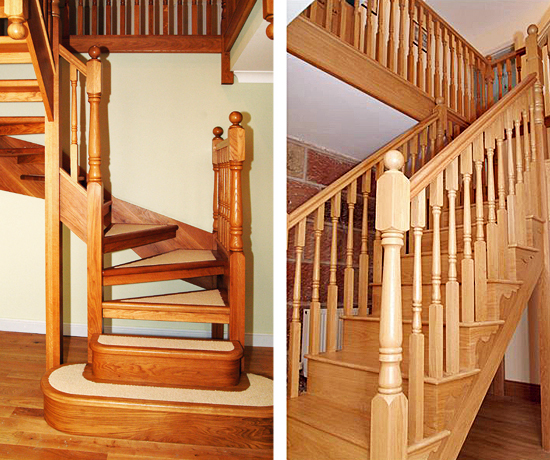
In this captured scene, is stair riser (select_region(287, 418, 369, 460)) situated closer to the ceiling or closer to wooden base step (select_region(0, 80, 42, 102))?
the ceiling

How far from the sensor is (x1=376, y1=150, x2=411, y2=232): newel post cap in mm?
1552

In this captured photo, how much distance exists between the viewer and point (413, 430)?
180 centimetres

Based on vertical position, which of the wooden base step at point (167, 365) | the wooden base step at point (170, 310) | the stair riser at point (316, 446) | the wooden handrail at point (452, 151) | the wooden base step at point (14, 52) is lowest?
the stair riser at point (316, 446)

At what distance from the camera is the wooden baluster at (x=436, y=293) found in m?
1.85

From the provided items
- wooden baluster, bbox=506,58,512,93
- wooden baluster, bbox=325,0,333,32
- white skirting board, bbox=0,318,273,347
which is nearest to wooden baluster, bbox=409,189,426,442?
wooden baluster, bbox=325,0,333,32

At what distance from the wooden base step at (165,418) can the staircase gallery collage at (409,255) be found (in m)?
0.20

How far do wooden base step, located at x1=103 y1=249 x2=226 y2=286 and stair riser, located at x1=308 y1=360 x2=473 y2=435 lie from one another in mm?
793

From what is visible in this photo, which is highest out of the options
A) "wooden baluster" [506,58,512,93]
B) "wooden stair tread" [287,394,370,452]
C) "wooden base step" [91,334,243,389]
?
"wooden baluster" [506,58,512,93]

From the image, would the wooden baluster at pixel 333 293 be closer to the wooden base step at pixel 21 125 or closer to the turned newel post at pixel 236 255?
the turned newel post at pixel 236 255

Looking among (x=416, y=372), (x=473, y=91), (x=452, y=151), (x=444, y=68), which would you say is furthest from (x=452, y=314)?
(x=473, y=91)

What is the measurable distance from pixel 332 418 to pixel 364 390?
21 centimetres

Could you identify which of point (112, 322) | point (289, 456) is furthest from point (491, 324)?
point (112, 322)

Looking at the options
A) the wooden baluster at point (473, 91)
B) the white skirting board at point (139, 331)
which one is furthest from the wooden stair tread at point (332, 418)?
the wooden baluster at point (473, 91)

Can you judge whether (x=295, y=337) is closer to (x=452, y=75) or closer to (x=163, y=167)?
(x=163, y=167)
